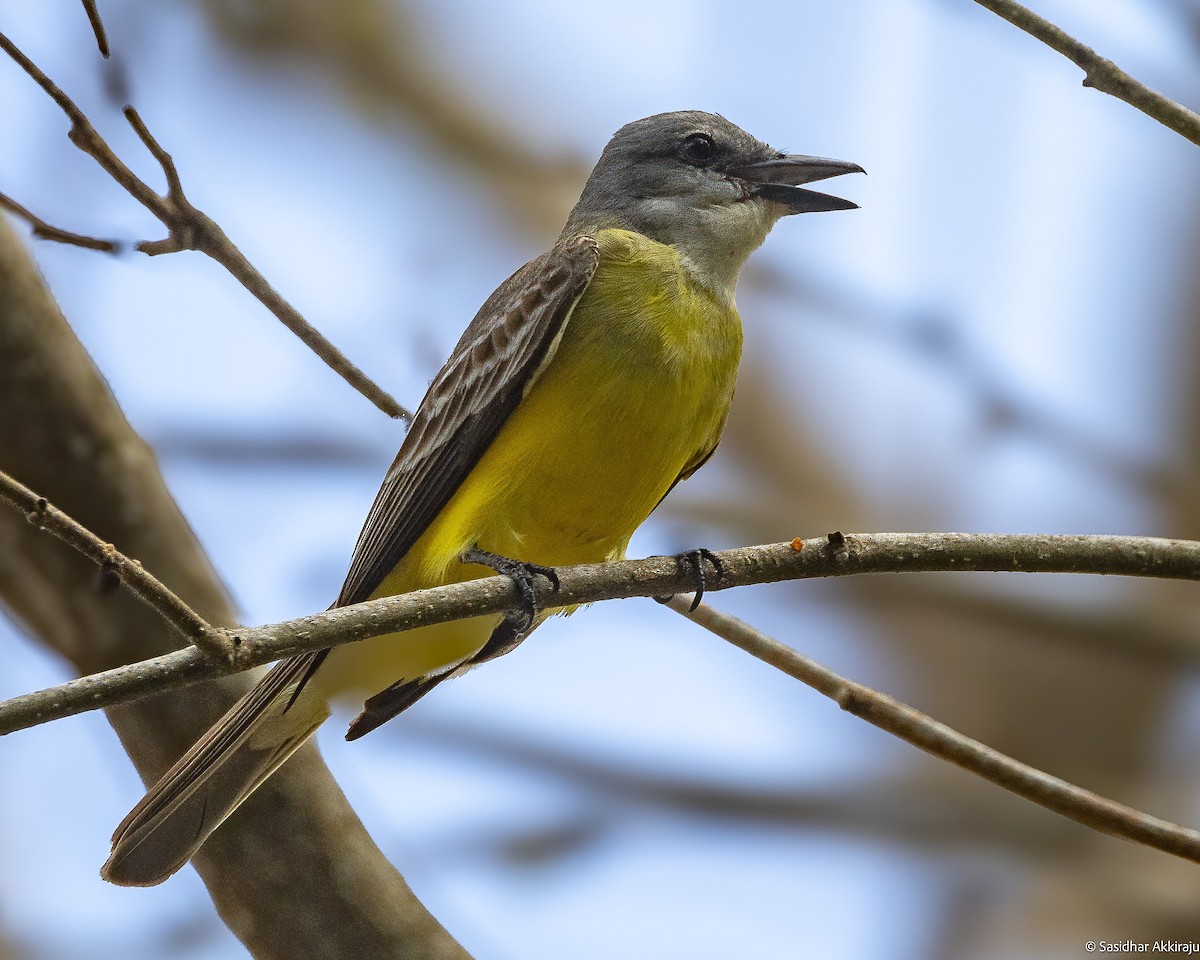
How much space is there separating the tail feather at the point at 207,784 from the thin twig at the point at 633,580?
3.50 feet

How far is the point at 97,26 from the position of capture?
397cm

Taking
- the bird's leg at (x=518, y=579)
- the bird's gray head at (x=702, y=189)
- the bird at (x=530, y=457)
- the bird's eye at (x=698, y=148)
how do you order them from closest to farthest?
the bird's leg at (x=518, y=579) < the bird at (x=530, y=457) < the bird's gray head at (x=702, y=189) < the bird's eye at (x=698, y=148)

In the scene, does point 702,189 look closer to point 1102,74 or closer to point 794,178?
point 794,178

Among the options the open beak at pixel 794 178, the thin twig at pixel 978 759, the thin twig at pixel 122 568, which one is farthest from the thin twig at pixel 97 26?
the open beak at pixel 794 178

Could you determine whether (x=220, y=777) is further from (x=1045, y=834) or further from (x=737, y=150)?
(x=1045, y=834)

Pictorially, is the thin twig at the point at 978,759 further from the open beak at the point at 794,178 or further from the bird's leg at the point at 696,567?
the open beak at the point at 794,178

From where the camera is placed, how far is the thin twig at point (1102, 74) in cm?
366

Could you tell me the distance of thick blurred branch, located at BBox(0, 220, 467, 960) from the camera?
177 inches

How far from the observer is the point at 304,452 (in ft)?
28.4

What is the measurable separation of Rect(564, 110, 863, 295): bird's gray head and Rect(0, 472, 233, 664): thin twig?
307 cm

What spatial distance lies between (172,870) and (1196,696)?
6.51m

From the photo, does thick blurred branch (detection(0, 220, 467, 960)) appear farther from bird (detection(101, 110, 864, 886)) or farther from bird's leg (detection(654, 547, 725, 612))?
bird's leg (detection(654, 547, 725, 612))

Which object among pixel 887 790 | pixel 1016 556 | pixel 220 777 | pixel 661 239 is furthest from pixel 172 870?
pixel 887 790

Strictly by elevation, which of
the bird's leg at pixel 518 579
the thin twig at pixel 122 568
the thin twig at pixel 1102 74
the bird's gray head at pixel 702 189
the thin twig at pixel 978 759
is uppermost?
the bird's gray head at pixel 702 189
